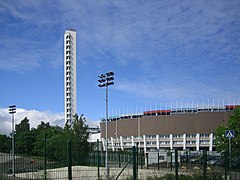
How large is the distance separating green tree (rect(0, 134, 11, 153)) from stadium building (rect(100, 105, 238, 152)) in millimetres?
105484

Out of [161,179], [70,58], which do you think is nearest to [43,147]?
[161,179]

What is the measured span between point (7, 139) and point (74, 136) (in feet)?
102

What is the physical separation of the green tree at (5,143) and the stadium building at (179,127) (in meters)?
105

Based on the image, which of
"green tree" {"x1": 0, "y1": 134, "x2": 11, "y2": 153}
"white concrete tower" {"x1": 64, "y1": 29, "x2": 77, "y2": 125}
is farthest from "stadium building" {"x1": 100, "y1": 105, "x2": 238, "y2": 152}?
"green tree" {"x1": 0, "y1": 134, "x2": 11, "y2": 153}

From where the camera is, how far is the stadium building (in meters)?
115

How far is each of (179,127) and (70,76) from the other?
151 ft

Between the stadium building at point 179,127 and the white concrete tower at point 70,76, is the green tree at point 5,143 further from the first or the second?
the white concrete tower at point 70,76

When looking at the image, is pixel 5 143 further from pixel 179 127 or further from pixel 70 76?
pixel 70 76

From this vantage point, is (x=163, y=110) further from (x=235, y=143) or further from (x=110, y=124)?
(x=235, y=143)

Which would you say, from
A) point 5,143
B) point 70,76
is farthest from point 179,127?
point 5,143

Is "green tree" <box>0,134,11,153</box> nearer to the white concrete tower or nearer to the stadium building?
the stadium building

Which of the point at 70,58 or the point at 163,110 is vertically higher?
the point at 70,58

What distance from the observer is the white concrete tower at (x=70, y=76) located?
132 m

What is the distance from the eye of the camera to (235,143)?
1917 inches
